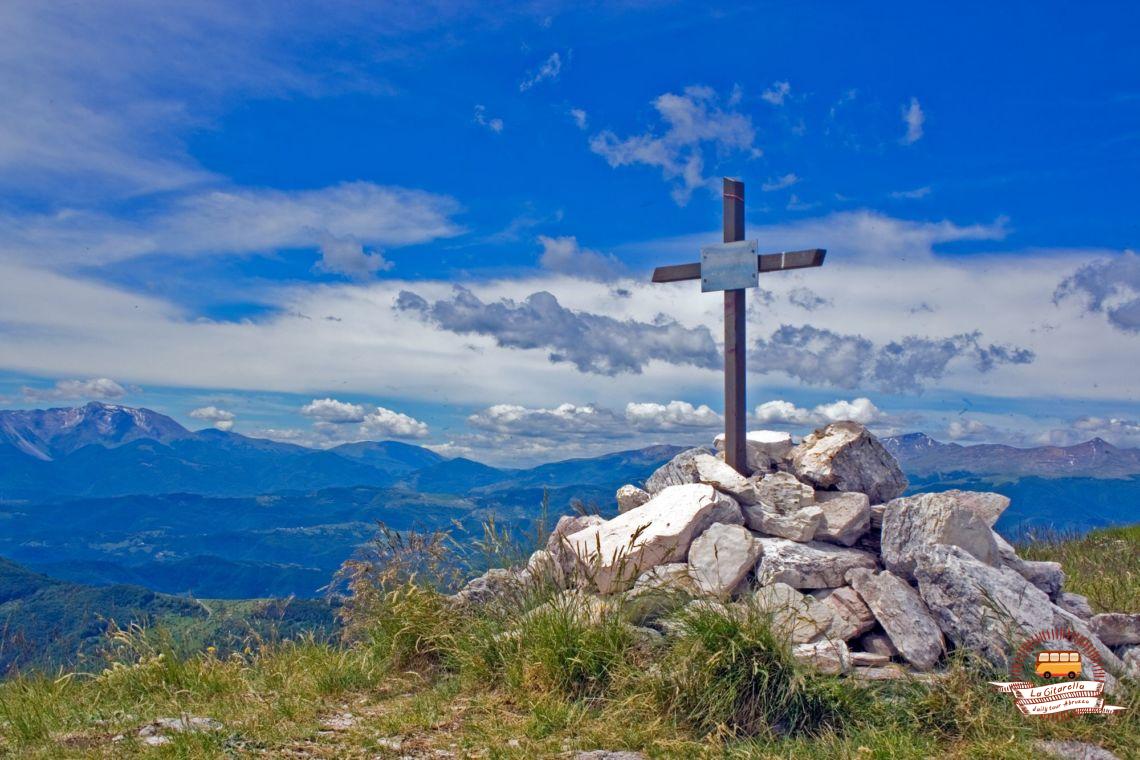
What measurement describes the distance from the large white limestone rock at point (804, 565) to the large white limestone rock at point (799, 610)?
0.86ft

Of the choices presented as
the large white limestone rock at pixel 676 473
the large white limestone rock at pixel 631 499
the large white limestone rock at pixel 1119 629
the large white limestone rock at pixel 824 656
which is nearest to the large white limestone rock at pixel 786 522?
the large white limestone rock at pixel 676 473

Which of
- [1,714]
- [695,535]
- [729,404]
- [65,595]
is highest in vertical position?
[729,404]

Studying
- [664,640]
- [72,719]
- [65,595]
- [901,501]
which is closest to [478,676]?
[664,640]

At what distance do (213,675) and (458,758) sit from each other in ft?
11.3

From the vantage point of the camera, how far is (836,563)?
949 cm

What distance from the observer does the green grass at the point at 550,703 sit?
649cm

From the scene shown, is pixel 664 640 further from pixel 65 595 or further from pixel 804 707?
pixel 65 595

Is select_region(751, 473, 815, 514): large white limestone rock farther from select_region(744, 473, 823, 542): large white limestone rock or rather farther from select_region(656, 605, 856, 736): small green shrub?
select_region(656, 605, 856, 736): small green shrub

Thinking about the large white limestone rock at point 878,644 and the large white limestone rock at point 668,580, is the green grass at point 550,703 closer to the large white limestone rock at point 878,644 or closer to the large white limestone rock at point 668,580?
the large white limestone rock at point 668,580

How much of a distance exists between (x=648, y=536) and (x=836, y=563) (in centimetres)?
214

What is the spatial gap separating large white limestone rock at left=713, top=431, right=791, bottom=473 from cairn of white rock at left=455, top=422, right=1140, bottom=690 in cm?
2

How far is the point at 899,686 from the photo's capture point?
728cm

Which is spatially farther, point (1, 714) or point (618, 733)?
point (1, 714)

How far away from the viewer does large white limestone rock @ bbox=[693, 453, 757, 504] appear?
10797 millimetres
